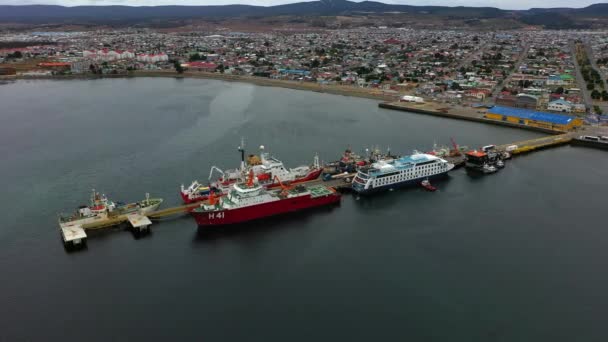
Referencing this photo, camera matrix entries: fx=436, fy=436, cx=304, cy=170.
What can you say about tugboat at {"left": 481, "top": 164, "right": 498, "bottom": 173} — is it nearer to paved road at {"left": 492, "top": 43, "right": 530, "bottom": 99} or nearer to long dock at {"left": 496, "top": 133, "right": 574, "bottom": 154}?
long dock at {"left": 496, "top": 133, "right": 574, "bottom": 154}

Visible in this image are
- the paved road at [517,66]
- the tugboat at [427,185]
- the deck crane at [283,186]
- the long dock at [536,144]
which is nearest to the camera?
the deck crane at [283,186]

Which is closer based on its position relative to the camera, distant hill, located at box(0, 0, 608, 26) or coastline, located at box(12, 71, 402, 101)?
coastline, located at box(12, 71, 402, 101)

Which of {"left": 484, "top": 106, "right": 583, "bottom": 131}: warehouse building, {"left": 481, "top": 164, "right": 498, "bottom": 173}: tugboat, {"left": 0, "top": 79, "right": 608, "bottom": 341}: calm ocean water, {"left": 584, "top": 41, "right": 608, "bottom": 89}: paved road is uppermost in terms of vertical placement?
{"left": 584, "top": 41, "right": 608, "bottom": 89}: paved road

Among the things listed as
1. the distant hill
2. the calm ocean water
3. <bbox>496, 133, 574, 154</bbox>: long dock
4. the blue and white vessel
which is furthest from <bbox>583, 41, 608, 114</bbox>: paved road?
the distant hill

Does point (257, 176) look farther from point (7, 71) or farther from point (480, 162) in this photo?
point (7, 71)

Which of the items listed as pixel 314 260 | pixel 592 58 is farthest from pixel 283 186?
pixel 592 58

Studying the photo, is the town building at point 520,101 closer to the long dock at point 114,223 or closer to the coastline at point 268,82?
the coastline at point 268,82

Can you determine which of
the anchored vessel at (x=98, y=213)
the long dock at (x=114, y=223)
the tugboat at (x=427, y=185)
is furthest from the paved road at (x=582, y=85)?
the anchored vessel at (x=98, y=213)
